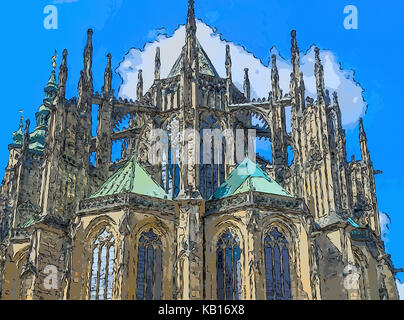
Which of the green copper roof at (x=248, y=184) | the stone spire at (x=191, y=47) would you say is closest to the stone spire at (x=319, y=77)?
the green copper roof at (x=248, y=184)

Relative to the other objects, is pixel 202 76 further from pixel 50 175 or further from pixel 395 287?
pixel 395 287

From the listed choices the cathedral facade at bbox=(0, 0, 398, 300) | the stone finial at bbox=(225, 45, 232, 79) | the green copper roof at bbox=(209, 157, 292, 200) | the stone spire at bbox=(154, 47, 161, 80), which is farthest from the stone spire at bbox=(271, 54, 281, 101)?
the green copper roof at bbox=(209, 157, 292, 200)

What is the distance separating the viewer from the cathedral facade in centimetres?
3294

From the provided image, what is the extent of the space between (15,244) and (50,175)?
692 centimetres

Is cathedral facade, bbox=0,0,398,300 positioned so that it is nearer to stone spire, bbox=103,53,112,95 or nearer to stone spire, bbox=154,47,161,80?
stone spire, bbox=103,53,112,95

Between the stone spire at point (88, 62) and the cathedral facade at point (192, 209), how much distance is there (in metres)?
0.09

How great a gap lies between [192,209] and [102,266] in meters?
5.38

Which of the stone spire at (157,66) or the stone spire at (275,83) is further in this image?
the stone spire at (157,66)

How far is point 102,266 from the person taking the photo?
33.3m

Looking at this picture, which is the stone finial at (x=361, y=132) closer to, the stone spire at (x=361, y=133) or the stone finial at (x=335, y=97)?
the stone spire at (x=361, y=133)

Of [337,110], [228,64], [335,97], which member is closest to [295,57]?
[335,97]

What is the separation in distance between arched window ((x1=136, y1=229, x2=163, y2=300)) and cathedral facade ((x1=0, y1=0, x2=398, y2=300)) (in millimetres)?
55

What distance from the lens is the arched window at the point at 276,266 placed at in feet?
107
